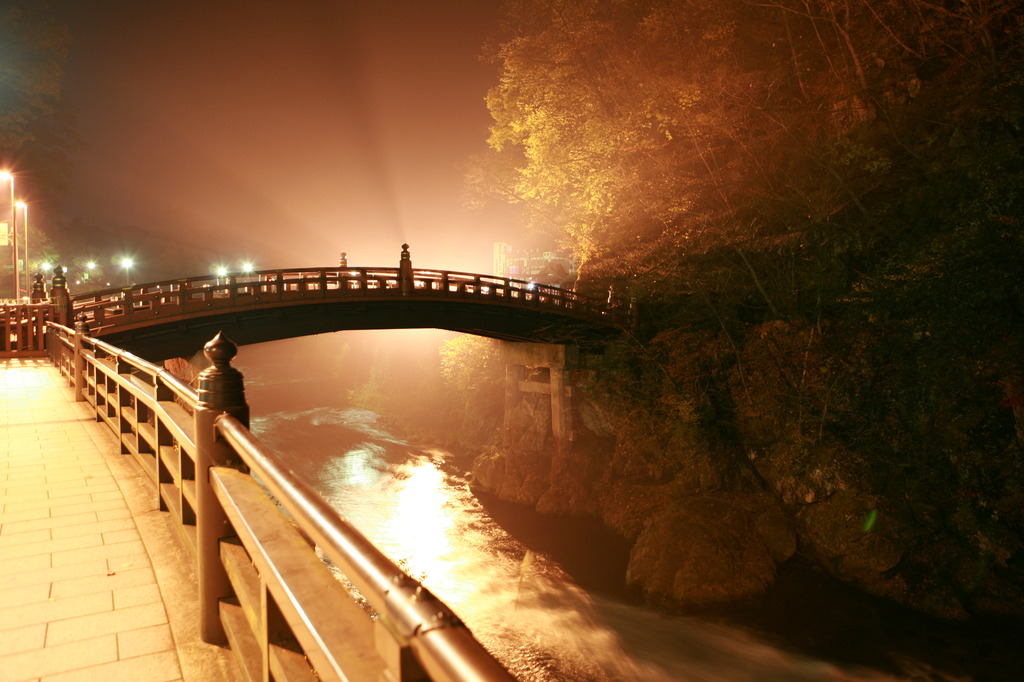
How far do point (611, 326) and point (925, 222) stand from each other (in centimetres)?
1076

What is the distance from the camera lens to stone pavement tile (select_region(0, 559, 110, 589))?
3.79 m

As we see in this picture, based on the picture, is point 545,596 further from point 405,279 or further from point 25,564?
point 25,564

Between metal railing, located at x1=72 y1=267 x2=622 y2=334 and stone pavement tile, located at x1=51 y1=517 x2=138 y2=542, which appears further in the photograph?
metal railing, located at x1=72 y1=267 x2=622 y2=334

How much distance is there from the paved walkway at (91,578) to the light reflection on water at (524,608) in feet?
14.7

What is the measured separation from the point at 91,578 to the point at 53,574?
288 mm

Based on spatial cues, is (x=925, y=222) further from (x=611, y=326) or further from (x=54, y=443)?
(x=54, y=443)

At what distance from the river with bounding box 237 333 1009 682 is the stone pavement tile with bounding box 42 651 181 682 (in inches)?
135

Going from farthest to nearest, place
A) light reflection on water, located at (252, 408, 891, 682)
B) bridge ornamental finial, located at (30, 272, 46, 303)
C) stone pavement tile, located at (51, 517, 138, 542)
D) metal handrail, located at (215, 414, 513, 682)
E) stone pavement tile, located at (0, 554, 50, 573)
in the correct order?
bridge ornamental finial, located at (30, 272, 46, 303) < light reflection on water, located at (252, 408, 891, 682) < stone pavement tile, located at (51, 517, 138, 542) < stone pavement tile, located at (0, 554, 50, 573) < metal handrail, located at (215, 414, 513, 682)

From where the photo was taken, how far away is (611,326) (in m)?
22.7

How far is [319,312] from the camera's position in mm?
17750

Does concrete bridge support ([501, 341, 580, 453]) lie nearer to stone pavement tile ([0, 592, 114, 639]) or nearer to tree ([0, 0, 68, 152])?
stone pavement tile ([0, 592, 114, 639])

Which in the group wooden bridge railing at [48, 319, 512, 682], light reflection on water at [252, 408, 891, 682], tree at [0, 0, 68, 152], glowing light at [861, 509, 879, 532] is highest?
tree at [0, 0, 68, 152]

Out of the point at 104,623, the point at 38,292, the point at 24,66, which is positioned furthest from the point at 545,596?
the point at 24,66

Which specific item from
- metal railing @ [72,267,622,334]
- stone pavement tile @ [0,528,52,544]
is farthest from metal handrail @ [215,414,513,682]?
metal railing @ [72,267,622,334]
